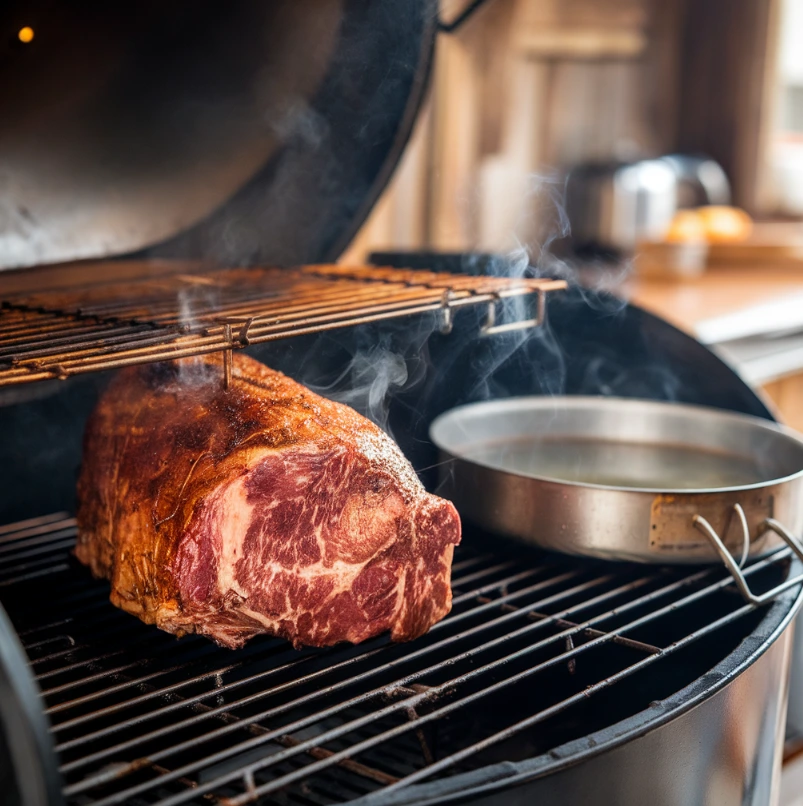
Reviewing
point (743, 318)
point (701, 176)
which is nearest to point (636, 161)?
point (701, 176)

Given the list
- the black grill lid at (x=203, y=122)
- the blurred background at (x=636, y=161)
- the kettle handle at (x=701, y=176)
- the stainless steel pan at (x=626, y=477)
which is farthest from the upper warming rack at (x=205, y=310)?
the kettle handle at (x=701, y=176)

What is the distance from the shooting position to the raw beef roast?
1392 millimetres

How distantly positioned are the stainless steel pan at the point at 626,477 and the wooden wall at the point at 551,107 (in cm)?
114

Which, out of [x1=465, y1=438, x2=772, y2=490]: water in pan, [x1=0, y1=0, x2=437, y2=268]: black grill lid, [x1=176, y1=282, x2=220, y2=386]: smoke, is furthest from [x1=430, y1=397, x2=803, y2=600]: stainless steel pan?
[x1=0, y1=0, x2=437, y2=268]: black grill lid

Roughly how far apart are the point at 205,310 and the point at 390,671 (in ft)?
2.12

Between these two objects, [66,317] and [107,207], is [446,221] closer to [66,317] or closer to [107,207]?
[107,207]

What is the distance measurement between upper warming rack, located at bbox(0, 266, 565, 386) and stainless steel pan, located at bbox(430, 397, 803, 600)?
0.26 meters

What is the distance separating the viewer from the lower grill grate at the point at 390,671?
132cm

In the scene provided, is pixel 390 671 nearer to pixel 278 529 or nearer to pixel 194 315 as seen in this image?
pixel 278 529

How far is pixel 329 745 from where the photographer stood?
1.54 m

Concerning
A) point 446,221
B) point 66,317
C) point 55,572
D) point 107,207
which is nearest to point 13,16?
point 107,207

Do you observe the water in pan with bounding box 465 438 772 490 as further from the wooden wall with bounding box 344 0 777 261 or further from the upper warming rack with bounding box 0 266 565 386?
→ the wooden wall with bounding box 344 0 777 261

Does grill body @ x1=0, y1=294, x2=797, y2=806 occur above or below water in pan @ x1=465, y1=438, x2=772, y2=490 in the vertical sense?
below

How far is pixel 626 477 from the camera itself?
1.90 metres
